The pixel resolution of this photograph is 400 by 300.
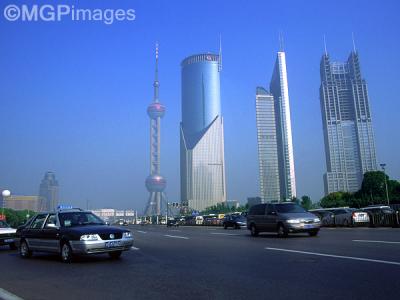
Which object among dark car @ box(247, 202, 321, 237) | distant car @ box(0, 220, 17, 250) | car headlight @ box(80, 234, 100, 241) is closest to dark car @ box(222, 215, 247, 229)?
dark car @ box(247, 202, 321, 237)

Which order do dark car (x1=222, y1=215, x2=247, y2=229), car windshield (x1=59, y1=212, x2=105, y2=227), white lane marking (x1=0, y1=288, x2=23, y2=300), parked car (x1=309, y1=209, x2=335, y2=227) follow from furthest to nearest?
dark car (x1=222, y1=215, x2=247, y2=229) → parked car (x1=309, y1=209, x2=335, y2=227) → car windshield (x1=59, y1=212, x2=105, y2=227) → white lane marking (x1=0, y1=288, x2=23, y2=300)

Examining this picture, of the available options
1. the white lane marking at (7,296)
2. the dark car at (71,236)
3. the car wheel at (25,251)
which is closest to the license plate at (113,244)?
the dark car at (71,236)

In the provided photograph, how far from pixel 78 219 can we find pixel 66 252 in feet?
4.05

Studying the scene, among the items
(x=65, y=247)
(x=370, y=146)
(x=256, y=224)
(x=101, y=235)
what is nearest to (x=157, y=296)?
(x=101, y=235)

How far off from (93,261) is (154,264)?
2.25 meters

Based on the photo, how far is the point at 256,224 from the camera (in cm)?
2127

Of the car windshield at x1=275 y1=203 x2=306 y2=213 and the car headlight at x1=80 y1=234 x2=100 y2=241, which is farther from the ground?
the car windshield at x1=275 y1=203 x2=306 y2=213

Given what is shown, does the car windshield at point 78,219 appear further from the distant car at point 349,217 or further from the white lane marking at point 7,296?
the distant car at point 349,217

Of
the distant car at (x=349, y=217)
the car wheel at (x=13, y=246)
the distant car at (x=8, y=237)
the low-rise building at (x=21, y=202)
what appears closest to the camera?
the distant car at (x=8, y=237)

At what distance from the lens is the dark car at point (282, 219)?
18.8 metres

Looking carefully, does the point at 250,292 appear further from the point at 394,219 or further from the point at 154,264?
the point at 394,219

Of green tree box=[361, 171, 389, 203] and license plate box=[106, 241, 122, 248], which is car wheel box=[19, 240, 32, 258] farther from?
green tree box=[361, 171, 389, 203]

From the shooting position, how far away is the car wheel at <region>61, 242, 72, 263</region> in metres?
11.6

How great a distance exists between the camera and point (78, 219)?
1277cm
